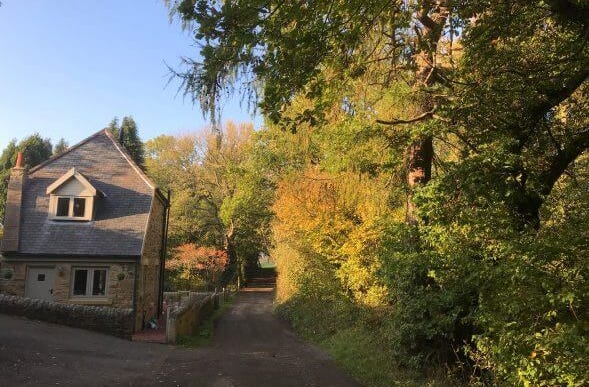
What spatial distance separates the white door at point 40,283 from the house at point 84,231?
37 millimetres

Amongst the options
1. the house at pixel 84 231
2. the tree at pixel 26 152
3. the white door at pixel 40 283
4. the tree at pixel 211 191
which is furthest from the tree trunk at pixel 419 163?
the tree at pixel 26 152

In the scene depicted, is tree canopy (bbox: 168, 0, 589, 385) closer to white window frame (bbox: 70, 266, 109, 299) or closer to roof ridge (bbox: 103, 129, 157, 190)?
roof ridge (bbox: 103, 129, 157, 190)

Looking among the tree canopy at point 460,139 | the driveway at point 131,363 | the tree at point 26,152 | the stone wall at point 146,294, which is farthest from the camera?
the tree at point 26,152

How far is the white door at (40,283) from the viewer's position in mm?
20844

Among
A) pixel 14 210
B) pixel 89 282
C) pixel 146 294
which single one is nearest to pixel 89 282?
pixel 89 282

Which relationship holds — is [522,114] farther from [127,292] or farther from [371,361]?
[127,292]

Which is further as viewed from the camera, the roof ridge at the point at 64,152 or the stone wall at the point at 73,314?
the roof ridge at the point at 64,152

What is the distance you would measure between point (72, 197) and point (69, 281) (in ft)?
12.3

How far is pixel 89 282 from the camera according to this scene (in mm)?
21188

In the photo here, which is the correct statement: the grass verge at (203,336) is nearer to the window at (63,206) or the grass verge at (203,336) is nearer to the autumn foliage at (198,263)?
the window at (63,206)

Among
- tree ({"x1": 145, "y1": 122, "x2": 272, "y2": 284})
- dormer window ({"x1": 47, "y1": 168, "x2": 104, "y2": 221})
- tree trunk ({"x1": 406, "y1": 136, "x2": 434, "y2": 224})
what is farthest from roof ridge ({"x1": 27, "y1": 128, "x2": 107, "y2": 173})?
tree ({"x1": 145, "y1": 122, "x2": 272, "y2": 284})

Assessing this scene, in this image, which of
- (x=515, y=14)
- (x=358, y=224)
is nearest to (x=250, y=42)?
(x=515, y=14)

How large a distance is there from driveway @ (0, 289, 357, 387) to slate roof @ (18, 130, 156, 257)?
4658 mm

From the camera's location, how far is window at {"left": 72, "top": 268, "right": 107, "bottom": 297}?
2116cm
